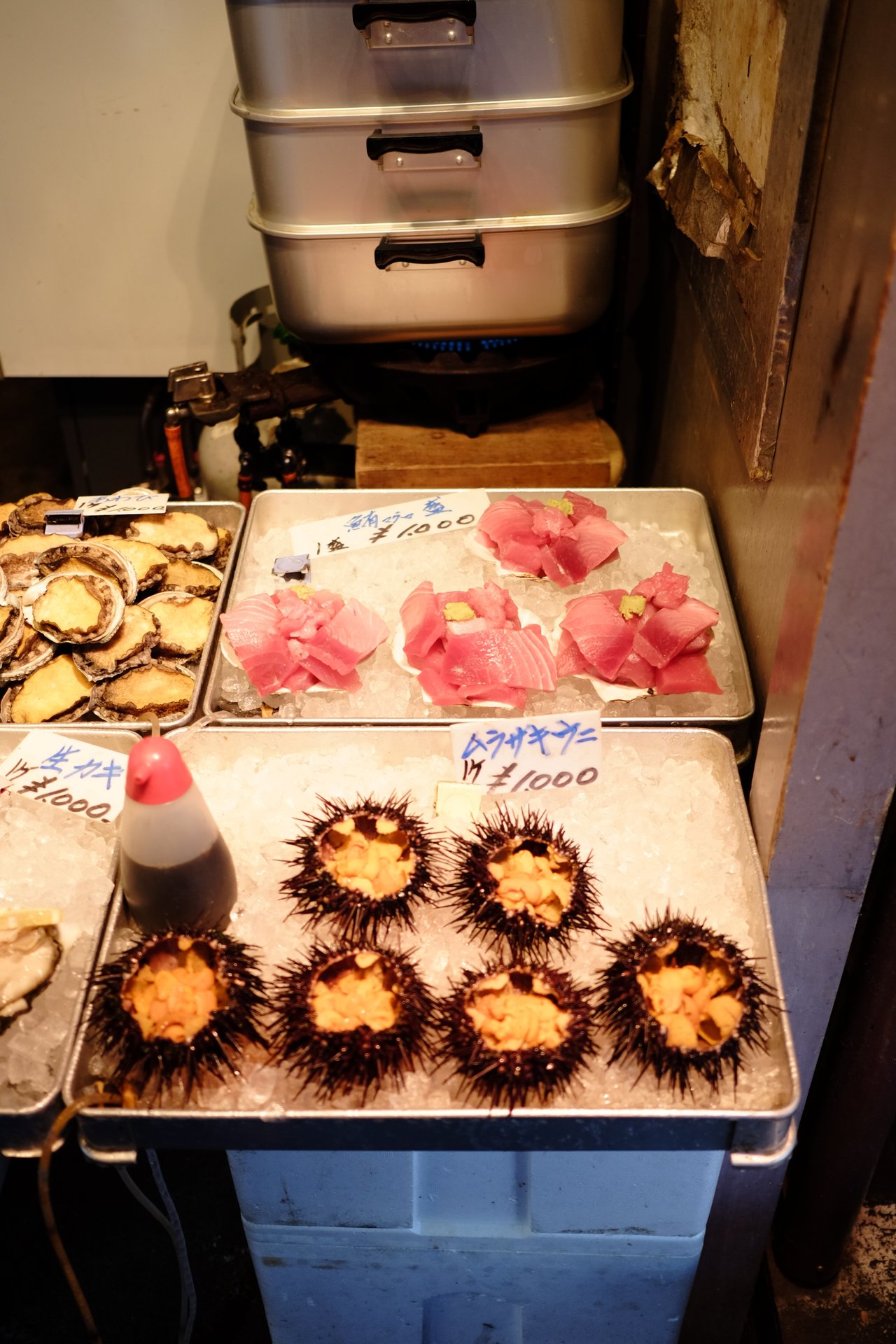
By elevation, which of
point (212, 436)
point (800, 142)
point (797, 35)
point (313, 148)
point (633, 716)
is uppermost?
point (797, 35)

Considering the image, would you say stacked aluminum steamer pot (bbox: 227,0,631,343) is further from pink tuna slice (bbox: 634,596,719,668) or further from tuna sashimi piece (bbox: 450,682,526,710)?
tuna sashimi piece (bbox: 450,682,526,710)

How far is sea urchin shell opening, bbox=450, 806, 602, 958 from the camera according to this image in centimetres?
151

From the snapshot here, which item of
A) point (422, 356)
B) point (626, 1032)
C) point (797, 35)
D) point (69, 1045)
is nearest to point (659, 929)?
point (626, 1032)

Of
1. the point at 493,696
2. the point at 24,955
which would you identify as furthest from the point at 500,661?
the point at 24,955

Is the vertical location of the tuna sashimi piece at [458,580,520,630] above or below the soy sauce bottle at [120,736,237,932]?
below

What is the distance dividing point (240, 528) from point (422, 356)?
0.64 meters

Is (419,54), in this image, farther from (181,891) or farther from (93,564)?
(181,891)

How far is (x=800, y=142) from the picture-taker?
1.49 m

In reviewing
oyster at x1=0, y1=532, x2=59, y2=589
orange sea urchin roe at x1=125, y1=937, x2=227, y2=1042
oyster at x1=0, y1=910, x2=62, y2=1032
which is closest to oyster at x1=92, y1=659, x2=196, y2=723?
oyster at x1=0, y1=532, x2=59, y2=589

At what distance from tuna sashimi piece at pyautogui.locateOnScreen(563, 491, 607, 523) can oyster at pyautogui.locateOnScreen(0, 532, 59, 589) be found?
1209mm

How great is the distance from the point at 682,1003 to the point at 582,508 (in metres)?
1.30

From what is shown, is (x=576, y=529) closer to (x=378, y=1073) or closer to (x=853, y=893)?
(x=853, y=893)

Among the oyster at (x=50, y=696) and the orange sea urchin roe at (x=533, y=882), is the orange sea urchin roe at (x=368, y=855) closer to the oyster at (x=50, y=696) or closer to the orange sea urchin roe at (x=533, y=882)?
the orange sea urchin roe at (x=533, y=882)

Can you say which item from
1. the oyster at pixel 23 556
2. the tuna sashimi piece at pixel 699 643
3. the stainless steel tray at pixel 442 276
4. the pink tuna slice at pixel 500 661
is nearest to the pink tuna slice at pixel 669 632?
the tuna sashimi piece at pixel 699 643
